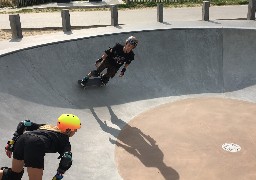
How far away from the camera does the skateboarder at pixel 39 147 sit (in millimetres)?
4895

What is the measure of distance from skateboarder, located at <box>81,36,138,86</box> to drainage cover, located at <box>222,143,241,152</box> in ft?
11.2

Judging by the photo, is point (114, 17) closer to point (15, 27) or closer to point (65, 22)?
point (65, 22)

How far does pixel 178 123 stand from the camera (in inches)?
341

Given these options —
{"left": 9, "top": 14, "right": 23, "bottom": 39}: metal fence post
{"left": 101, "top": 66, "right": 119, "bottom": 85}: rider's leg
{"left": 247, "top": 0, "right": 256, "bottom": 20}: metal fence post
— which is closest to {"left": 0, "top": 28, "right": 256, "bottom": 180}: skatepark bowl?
{"left": 101, "top": 66, "right": 119, "bottom": 85}: rider's leg

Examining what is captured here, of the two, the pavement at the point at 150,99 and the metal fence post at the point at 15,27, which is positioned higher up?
the metal fence post at the point at 15,27

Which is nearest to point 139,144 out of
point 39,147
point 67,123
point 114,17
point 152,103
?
point 152,103

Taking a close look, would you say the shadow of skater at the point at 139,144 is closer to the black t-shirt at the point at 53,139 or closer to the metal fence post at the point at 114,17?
the black t-shirt at the point at 53,139

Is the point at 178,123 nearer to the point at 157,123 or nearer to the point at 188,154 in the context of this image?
the point at 157,123

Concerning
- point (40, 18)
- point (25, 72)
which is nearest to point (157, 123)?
point (25, 72)

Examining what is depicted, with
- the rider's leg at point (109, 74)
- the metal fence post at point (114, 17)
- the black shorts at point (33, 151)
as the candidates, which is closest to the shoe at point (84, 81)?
the rider's leg at point (109, 74)

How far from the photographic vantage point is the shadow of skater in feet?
22.6

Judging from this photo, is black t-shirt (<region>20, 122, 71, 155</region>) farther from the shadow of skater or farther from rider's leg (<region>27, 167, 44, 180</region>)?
the shadow of skater

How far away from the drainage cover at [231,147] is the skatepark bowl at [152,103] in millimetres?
23

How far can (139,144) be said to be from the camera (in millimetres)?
7785
